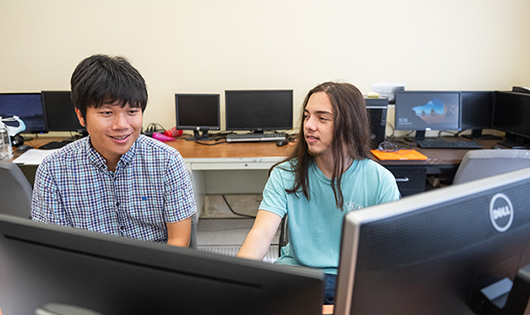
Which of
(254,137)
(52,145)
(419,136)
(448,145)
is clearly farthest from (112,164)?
(419,136)

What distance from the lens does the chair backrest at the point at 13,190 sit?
62.6 inches

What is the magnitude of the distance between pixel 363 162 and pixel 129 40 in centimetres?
237

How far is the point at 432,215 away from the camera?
17.3 inches

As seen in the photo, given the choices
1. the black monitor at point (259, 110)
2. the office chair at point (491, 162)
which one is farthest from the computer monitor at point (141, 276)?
the black monitor at point (259, 110)

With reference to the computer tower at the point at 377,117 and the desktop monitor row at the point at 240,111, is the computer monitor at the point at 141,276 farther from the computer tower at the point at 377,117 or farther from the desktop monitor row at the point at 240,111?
the desktop monitor row at the point at 240,111

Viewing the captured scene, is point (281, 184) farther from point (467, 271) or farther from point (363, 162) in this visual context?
point (467, 271)

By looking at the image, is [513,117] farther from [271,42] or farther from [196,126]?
[196,126]

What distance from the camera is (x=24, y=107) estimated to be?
2.72 meters

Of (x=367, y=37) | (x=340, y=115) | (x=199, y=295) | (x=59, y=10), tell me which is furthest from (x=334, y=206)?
(x=59, y=10)

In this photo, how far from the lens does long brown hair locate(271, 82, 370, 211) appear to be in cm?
119

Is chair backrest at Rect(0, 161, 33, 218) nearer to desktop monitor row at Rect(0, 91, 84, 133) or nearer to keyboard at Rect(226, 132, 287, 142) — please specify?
desktop monitor row at Rect(0, 91, 84, 133)

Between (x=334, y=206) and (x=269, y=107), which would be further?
(x=269, y=107)

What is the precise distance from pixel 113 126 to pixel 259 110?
1.77 meters

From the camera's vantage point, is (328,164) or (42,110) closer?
(328,164)
